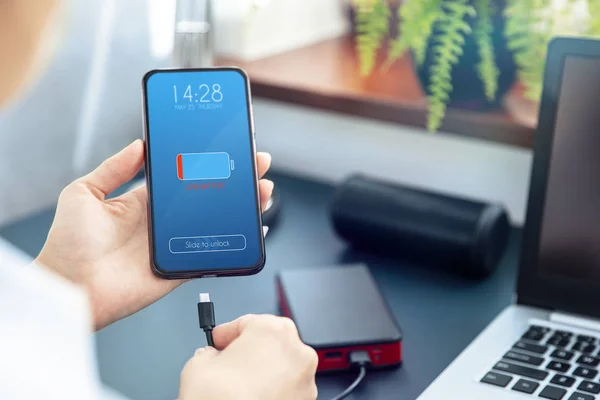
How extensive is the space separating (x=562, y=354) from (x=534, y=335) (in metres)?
0.04

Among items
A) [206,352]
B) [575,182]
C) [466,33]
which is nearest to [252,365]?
[206,352]

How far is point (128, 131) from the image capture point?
1.03 m

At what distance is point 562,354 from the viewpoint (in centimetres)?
63

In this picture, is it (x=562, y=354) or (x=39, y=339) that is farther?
(x=562, y=354)

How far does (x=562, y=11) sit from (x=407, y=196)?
10.0 inches

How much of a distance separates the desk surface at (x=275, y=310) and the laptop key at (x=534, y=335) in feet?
0.19

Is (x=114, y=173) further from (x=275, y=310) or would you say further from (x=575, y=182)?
(x=575, y=182)

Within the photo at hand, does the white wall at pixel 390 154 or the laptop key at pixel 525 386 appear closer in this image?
the laptop key at pixel 525 386

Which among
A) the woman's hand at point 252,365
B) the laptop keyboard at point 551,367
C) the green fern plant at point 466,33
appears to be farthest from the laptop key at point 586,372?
the green fern plant at point 466,33

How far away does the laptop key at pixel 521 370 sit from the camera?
604mm

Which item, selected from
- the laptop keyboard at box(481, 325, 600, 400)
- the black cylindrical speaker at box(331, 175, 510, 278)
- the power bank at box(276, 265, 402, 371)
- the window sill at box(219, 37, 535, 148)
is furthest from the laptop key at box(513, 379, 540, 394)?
the window sill at box(219, 37, 535, 148)

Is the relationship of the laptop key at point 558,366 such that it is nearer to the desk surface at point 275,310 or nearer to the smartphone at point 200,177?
the desk surface at point 275,310

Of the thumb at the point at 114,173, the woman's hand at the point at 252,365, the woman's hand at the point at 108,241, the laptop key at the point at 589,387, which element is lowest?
the laptop key at the point at 589,387

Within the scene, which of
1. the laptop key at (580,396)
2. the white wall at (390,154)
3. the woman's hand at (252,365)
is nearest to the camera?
the woman's hand at (252,365)
